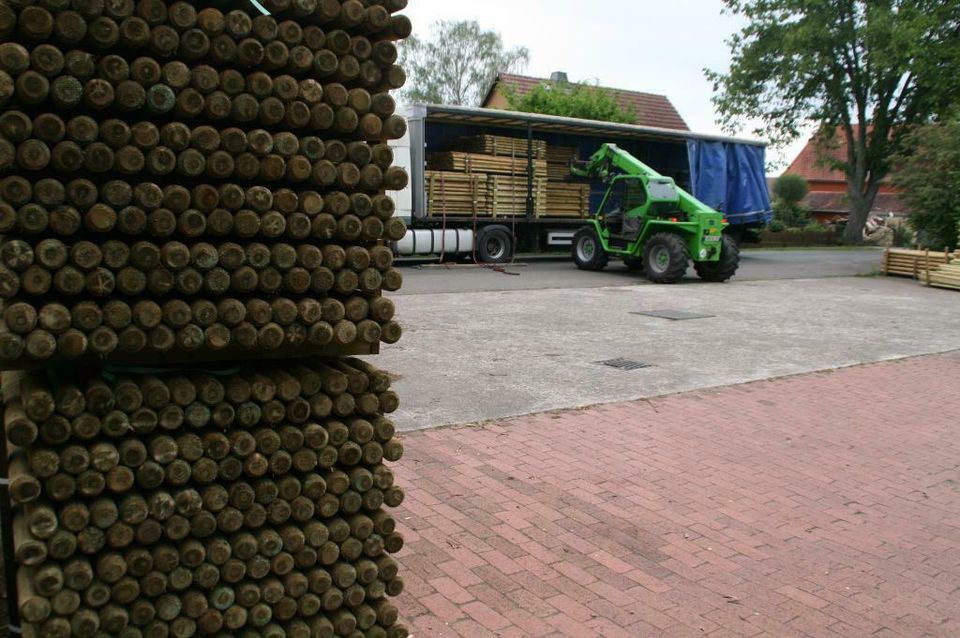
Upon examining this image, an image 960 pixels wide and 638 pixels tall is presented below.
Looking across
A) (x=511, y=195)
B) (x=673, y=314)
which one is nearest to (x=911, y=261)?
(x=511, y=195)

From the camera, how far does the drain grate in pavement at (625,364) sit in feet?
29.7

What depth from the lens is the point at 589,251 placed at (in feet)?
67.4

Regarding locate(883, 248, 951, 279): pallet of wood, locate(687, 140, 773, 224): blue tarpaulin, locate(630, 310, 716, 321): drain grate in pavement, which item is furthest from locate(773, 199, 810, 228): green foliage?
locate(630, 310, 716, 321): drain grate in pavement

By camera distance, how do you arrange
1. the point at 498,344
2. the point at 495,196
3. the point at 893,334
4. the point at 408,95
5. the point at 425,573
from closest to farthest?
the point at 425,573 < the point at 498,344 < the point at 893,334 < the point at 495,196 < the point at 408,95

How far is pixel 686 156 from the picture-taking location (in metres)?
27.0

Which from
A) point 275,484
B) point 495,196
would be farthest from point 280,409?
point 495,196

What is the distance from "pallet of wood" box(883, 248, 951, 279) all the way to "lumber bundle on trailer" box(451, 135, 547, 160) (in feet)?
31.4

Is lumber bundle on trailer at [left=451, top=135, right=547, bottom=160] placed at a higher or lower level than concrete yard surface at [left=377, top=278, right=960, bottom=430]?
higher

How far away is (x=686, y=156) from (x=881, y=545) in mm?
23643

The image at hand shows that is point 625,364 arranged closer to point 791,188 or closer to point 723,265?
point 723,265

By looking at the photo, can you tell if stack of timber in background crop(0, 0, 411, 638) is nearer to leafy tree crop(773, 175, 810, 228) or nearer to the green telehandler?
the green telehandler

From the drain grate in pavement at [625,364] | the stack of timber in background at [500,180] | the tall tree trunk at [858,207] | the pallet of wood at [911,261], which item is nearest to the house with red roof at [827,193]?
the tall tree trunk at [858,207]

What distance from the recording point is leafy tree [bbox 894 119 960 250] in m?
22.2

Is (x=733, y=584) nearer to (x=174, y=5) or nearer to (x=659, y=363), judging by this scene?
(x=174, y=5)
